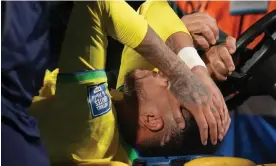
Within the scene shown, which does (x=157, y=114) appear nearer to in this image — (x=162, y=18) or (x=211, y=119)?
(x=211, y=119)

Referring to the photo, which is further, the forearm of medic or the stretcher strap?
the forearm of medic

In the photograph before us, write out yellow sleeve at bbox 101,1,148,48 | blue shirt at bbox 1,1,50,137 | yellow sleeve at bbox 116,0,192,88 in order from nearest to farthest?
blue shirt at bbox 1,1,50,137 → yellow sleeve at bbox 101,1,148,48 → yellow sleeve at bbox 116,0,192,88

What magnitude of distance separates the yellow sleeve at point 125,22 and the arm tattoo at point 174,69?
0.02m

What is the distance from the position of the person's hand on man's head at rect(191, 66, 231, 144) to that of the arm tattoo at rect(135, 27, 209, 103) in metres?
0.02

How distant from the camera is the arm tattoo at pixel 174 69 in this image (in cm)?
111

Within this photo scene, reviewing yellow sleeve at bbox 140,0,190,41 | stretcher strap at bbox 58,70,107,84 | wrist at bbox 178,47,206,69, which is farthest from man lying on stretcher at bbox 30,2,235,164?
yellow sleeve at bbox 140,0,190,41

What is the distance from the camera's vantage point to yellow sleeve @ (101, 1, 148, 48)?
108cm

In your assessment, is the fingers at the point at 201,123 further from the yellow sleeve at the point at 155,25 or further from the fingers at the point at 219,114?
the yellow sleeve at the point at 155,25

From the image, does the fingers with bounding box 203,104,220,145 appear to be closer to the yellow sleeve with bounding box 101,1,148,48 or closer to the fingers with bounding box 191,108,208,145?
the fingers with bounding box 191,108,208,145

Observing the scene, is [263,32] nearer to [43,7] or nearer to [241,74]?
[241,74]

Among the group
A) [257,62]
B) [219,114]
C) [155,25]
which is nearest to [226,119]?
[219,114]

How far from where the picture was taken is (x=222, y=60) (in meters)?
1.33

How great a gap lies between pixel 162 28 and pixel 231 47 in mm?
156

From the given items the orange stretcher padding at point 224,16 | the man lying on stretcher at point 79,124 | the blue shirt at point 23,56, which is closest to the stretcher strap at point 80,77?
the man lying on stretcher at point 79,124
